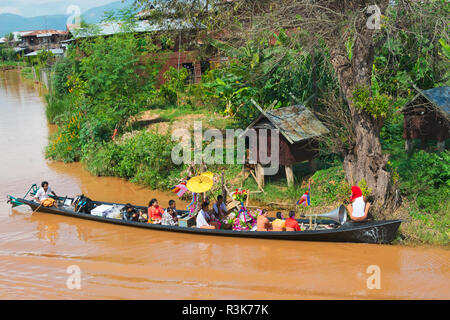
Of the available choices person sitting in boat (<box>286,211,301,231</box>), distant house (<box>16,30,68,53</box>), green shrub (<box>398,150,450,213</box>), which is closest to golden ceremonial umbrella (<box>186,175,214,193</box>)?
person sitting in boat (<box>286,211,301,231</box>)

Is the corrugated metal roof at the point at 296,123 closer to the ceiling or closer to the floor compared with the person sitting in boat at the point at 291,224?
closer to the ceiling

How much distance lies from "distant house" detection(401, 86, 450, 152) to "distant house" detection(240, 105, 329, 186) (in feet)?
8.03

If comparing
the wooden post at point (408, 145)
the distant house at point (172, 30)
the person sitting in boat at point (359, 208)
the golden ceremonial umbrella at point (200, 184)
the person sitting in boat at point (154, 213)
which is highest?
the distant house at point (172, 30)

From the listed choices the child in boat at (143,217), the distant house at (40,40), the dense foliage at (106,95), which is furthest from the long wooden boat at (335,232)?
the distant house at (40,40)

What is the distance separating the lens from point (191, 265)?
8.98 metres

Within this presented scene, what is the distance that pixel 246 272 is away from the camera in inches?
336

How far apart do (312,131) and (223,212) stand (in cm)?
338

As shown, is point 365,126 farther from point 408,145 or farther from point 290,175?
point 408,145

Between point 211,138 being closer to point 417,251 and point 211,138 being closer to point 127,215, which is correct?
point 127,215

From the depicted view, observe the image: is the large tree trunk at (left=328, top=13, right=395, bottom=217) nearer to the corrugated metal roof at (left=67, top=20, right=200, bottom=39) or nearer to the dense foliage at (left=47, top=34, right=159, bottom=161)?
the corrugated metal roof at (left=67, top=20, right=200, bottom=39)

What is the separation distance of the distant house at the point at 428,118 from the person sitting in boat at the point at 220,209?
17.9ft

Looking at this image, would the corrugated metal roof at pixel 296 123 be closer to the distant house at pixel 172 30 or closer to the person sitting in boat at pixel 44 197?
the person sitting in boat at pixel 44 197

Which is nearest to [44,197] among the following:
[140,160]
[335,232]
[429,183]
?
[140,160]

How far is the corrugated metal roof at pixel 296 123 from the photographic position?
37.8 ft
